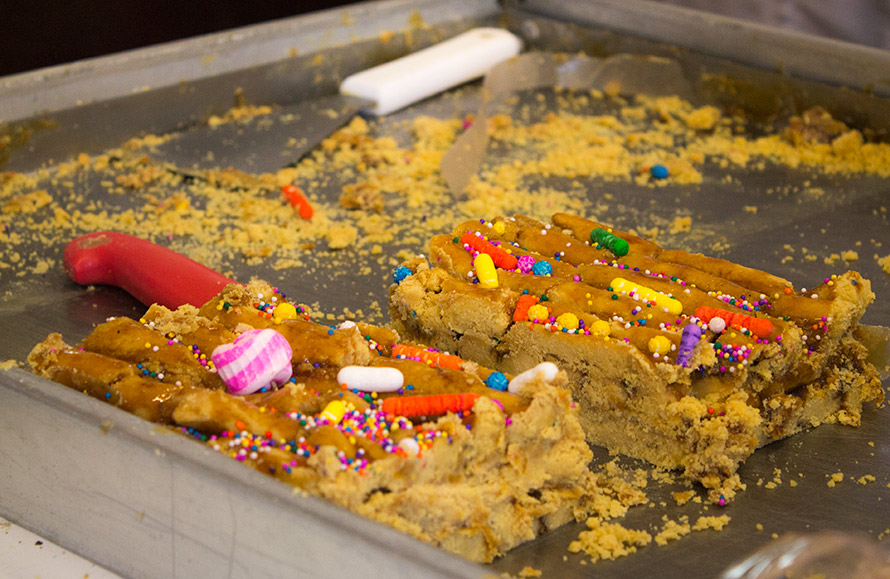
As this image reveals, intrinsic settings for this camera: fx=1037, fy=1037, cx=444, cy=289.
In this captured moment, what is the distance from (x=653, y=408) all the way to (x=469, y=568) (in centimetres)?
98

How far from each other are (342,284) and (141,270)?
0.64 metres

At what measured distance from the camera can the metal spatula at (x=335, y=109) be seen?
4.24 m

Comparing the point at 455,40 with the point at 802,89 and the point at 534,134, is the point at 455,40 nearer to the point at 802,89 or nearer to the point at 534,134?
the point at 534,134

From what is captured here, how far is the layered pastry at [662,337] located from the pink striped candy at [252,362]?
0.56 metres

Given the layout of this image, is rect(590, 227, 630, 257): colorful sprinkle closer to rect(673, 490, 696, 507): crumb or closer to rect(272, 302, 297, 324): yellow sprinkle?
rect(673, 490, 696, 507): crumb

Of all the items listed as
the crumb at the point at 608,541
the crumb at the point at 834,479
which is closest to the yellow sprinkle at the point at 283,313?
the crumb at the point at 608,541

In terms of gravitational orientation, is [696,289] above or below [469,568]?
below

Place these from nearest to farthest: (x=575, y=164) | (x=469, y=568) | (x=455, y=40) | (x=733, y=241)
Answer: (x=469, y=568) < (x=733, y=241) < (x=575, y=164) < (x=455, y=40)

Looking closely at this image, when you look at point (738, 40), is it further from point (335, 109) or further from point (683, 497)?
point (683, 497)

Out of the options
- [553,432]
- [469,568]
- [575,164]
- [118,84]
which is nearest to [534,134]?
[575,164]

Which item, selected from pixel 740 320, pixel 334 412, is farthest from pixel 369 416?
pixel 740 320

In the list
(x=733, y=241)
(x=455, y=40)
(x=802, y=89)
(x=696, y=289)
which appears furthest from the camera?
(x=455, y=40)

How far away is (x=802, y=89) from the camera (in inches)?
183

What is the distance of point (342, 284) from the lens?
3418mm
